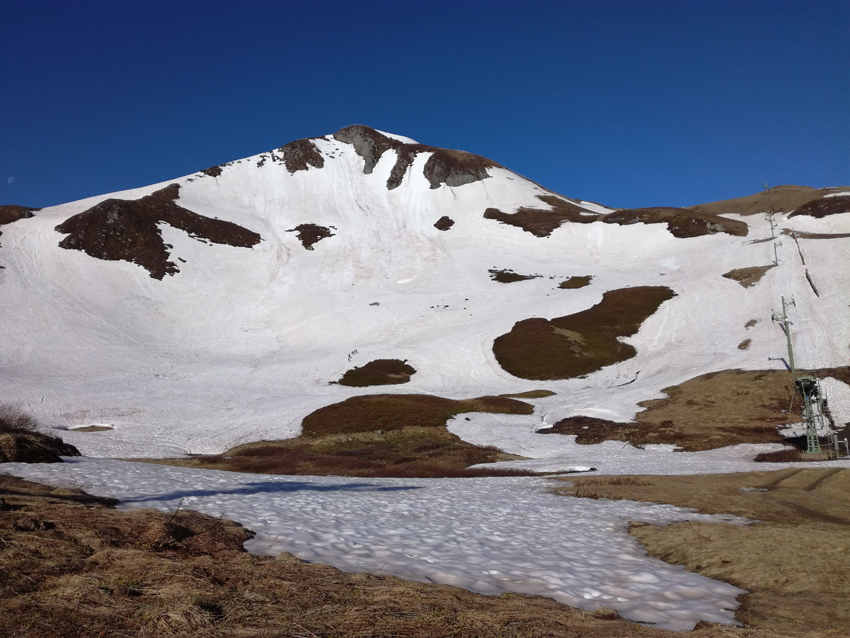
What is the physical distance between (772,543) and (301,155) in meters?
169

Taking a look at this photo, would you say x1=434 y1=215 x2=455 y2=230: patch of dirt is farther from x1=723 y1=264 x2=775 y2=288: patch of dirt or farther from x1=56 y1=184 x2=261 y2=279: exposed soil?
x1=723 y1=264 x2=775 y2=288: patch of dirt

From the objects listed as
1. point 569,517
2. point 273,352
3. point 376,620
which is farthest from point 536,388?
point 376,620

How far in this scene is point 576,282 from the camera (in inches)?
4001

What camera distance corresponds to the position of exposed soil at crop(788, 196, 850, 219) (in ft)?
387

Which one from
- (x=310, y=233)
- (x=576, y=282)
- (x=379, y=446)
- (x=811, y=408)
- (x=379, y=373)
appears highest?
(x=310, y=233)

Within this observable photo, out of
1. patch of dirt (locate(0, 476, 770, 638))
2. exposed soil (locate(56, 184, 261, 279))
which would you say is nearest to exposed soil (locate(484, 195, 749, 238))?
exposed soil (locate(56, 184, 261, 279))

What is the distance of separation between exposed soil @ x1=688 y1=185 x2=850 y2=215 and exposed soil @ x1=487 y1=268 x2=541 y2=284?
68.6 m

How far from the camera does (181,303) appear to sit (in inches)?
3885

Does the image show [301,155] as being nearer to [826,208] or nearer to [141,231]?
[141,231]

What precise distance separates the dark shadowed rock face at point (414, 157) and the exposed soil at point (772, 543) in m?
140

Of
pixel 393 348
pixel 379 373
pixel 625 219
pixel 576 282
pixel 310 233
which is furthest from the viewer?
pixel 310 233

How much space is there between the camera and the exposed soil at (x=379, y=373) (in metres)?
69.4

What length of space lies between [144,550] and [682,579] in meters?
9.92

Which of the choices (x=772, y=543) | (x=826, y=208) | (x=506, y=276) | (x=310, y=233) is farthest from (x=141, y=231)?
(x=826, y=208)
